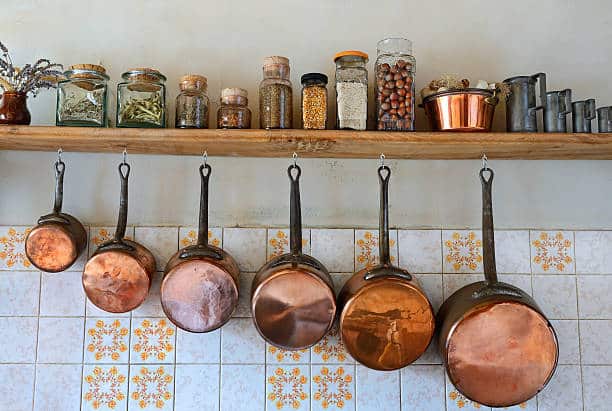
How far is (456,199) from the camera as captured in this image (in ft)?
5.16

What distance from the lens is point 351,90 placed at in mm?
1404

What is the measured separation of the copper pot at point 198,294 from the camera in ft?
4.62

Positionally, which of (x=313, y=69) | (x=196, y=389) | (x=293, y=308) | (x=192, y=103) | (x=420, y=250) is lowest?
(x=196, y=389)

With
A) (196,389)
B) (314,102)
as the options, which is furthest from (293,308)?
(314,102)

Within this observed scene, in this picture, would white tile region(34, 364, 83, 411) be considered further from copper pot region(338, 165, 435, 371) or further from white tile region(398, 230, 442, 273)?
white tile region(398, 230, 442, 273)

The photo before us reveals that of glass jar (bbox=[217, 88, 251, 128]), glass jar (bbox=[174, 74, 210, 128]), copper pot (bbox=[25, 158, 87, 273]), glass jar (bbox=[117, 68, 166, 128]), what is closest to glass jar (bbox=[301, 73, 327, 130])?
glass jar (bbox=[217, 88, 251, 128])

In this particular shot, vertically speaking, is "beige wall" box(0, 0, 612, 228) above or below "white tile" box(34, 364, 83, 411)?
above

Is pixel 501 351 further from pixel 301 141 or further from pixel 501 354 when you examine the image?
pixel 301 141

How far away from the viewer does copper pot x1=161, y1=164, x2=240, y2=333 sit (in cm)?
141

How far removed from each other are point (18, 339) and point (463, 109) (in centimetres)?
126

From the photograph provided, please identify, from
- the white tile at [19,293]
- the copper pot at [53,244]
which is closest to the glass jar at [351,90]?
the copper pot at [53,244]

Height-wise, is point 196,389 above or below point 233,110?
below

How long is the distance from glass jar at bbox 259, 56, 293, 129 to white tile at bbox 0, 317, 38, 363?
80 centimetres

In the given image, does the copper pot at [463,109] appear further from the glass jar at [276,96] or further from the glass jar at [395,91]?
the glass jar at [276,96]
